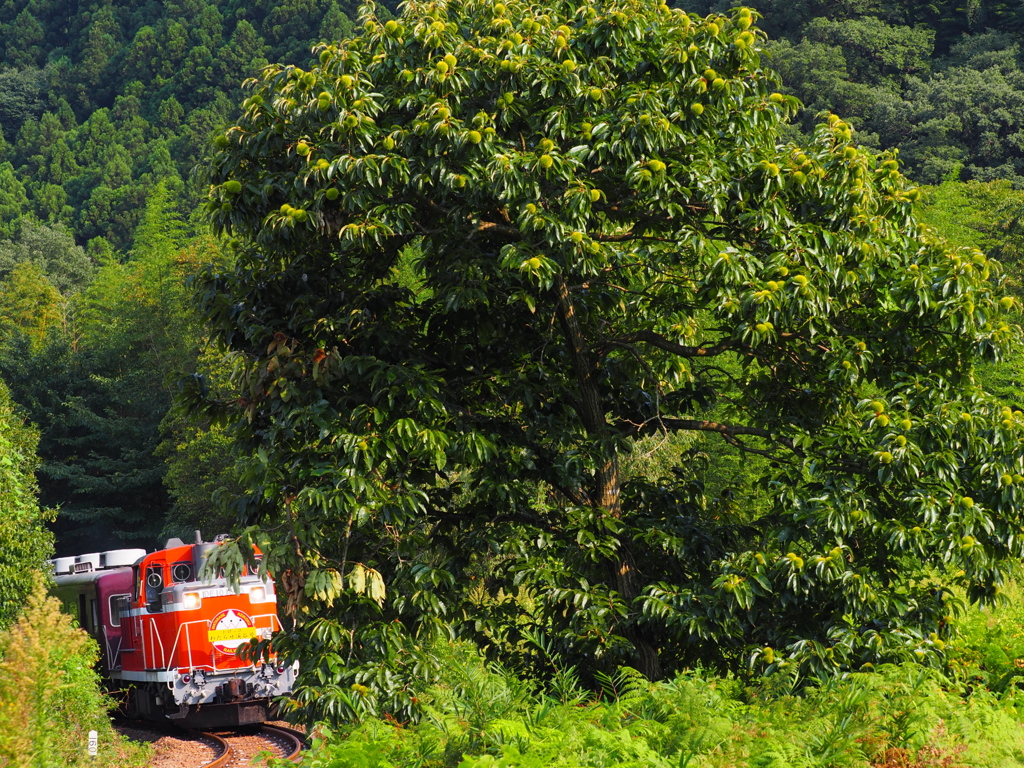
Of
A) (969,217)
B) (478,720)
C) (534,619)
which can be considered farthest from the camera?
(969,217)

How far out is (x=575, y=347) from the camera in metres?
8.31

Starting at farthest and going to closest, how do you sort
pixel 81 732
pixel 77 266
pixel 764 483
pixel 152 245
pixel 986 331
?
pixel 77 266 < pixel 152 245 < pixel 81 732 < pixel 764 483 < pixel 986 331

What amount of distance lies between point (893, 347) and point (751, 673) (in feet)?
8.58

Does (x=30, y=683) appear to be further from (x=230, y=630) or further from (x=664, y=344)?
(x=230, y=630)

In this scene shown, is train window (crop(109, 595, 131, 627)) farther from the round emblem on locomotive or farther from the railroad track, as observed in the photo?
the railroad track

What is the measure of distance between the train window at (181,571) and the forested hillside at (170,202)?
6.08ft

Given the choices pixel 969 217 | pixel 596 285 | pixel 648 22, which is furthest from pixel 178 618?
pixel 969 217

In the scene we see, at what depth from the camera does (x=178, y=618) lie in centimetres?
1469

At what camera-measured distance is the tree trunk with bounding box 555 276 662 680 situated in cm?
782

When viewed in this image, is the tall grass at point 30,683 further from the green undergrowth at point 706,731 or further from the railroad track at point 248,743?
the railroad track at point 248,743

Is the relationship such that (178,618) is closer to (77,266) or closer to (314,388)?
(314,388)

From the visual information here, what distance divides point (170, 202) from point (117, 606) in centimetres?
5963

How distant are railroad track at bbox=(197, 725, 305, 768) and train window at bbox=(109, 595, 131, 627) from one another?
2.32 meters

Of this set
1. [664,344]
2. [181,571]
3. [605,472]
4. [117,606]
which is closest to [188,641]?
[181,571]
